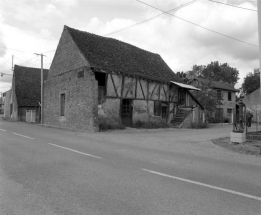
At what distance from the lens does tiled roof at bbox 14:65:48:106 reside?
3688cm

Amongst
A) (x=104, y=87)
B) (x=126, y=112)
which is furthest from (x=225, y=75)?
(x=104, y=87)

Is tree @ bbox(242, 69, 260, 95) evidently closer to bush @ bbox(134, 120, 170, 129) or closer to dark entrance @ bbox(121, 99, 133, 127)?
bush @ bbox(134, 120, 170, 129)

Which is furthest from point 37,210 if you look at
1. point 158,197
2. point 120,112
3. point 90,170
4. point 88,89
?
point 120,112

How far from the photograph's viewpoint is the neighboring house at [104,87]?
19344 millimetres

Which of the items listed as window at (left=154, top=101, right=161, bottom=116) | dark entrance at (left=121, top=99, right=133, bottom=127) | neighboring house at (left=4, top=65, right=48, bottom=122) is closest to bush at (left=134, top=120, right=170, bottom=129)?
dark entrance at (left=121, top=99, right=133, bottom=127)

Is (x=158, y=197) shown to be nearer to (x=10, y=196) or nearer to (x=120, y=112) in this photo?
(x=10, y=196)

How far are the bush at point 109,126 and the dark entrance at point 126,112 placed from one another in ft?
4.70

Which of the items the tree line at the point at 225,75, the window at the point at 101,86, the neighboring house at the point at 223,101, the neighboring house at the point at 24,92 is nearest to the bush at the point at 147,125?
the window at the point at 101,86

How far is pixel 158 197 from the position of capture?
439 centimetres

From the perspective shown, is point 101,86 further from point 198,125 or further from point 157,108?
point 198,125

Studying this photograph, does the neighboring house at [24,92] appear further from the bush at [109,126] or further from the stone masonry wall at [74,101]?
the bush at [109,126]

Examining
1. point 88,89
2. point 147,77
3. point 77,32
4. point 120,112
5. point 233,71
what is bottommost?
point 120,112

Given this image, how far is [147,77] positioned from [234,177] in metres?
17.2

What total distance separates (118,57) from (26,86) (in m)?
21.3
